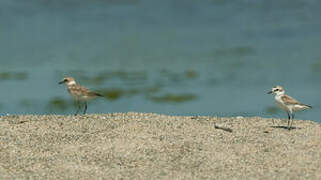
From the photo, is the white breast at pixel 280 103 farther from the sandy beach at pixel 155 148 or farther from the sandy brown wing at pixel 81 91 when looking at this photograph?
the sandy brown wing at pixel 81 91

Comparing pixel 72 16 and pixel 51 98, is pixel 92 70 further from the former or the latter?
pixel 72 16

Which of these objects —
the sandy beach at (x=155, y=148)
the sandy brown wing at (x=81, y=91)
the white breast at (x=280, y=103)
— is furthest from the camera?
the sandy brown wing at (x=81, y=91)

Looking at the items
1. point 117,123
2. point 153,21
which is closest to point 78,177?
point 117,123

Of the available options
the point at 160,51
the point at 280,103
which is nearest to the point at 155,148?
the point at 280,103

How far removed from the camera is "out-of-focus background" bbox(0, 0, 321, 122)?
19.4 metres

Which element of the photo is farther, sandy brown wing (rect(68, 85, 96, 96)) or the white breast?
sandy brown wing (rect(68, 85, 96, 96))

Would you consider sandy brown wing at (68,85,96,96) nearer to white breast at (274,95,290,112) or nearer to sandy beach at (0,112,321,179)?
sandy beach at (0,112,321,179)

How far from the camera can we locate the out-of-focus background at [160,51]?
765 inches

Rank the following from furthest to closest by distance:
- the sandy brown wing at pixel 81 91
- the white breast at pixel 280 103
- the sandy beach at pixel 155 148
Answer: the sandy brown wing at pixel 81 91, the white breast at pixel 280 103, the sandy beach at pixel 155 148

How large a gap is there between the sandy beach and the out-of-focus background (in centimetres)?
337

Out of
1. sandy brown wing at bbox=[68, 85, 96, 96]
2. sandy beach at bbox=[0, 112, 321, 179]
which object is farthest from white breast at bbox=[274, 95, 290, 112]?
sandy brown wing at bbox=[68, 85, 96, 96]

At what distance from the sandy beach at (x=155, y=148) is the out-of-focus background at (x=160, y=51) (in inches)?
133

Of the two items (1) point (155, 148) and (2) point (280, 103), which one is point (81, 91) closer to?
(1) point (155, 148)

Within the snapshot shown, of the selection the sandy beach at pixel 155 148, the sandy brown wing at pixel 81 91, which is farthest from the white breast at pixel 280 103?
the sandy brown wing at pixel 81 91
